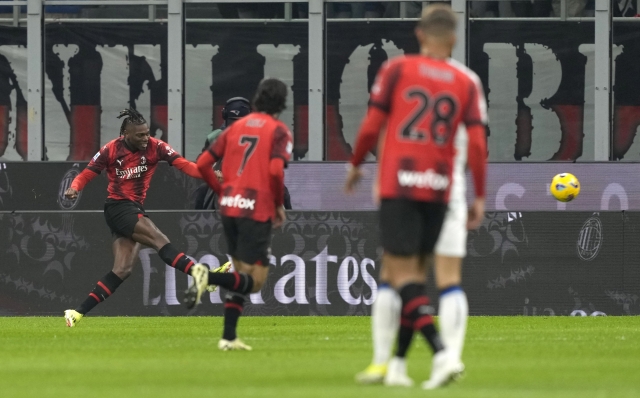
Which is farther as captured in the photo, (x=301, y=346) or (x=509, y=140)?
(x=509, y=140)

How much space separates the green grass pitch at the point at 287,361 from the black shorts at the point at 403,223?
710 mm

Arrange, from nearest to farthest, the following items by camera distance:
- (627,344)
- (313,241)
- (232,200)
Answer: (232,200)
(627,344)
(313,241)

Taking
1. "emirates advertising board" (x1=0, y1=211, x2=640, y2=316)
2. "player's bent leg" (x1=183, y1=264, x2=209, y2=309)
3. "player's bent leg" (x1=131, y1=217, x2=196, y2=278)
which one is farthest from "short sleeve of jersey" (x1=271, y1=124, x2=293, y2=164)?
"emirates advertising board" (x1=0, y1=211, x2=640, y2=316)

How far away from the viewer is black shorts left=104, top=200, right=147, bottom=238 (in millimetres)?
14328

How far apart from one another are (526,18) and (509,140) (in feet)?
6.20

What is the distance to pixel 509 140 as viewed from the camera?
874 inches

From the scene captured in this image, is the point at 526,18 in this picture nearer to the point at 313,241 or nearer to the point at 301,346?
the point at 313,241

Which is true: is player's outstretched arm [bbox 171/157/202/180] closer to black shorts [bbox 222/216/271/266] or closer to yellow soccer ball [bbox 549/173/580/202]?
black shorts [bbox 222/216/271/266]

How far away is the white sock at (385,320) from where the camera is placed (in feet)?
24.9

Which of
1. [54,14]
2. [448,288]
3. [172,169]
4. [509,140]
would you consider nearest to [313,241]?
[172,169]

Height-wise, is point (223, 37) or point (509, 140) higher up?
point (223, 37)

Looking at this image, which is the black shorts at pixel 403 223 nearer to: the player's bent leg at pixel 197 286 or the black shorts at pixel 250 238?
the player's bent leg at pixel 197 286

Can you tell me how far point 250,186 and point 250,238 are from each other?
Answer: 14.5 inches

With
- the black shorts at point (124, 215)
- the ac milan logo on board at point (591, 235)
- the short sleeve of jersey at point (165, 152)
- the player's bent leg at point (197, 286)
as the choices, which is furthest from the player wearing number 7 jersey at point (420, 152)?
the ac milan logo on board at point (591, 235)
